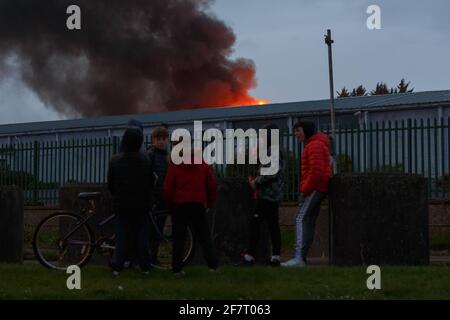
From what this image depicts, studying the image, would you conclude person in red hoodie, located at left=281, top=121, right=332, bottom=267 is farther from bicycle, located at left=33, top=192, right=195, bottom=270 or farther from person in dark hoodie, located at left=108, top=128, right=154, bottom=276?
person in dark hoodie, located at left=108, top=128, right=154, bottom=276

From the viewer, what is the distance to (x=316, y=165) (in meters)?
10.6

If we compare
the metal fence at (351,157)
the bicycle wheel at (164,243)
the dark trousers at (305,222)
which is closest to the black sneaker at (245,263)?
the dark trousers at (305,222)

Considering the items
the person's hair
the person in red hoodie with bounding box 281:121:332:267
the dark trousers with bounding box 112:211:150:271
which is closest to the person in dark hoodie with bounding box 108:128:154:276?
the dark trousers with bounding box 112:211:150:271

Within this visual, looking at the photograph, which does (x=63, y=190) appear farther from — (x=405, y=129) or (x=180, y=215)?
(x=405, y=129)

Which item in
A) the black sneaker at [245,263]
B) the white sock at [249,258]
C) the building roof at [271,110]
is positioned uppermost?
the building roof at [271,110]

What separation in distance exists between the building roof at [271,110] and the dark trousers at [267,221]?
17354 millimetres

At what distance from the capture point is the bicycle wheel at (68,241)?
33.4 ft

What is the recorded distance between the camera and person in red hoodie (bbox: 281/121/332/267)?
1062cm

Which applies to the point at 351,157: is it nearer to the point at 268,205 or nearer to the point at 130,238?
the point at 268,205

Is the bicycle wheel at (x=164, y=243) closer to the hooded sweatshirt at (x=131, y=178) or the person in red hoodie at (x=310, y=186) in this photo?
the hooded sweatshirt at (x=131, y=178)

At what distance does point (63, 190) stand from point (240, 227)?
2343 mm

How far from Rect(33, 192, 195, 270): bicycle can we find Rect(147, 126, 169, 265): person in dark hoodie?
67 millimetres

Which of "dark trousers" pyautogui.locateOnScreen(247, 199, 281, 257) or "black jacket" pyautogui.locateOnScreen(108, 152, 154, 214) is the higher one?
"black jacket" pyautogui.locateOnScreen(108, 152, 154, 214)

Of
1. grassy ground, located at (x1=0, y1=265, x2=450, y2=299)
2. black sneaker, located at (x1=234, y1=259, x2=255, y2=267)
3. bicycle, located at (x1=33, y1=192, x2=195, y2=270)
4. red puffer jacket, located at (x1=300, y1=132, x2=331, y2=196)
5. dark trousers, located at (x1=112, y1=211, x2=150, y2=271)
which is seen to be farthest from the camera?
black sneaker, located at (x1=234, y1=259, x2=255, y2=267)
